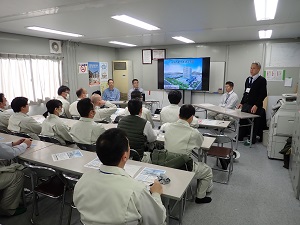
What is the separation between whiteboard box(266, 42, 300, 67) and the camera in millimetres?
5805

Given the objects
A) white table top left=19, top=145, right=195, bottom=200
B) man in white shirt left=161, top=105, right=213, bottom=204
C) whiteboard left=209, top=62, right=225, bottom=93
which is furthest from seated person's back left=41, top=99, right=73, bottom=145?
whiteboard left=209, top=62, right=225, bottom=93

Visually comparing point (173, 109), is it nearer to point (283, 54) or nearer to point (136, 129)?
point (136, 129)

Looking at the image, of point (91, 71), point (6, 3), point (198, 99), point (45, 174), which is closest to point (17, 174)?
point (45, 174)

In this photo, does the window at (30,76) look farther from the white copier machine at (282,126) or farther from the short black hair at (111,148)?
the white copier machine at (282,126)

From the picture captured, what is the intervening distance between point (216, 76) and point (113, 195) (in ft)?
20.4

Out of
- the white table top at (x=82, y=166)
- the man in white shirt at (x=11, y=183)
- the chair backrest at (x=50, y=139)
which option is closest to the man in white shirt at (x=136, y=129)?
the white table top at (x=82, y=166)

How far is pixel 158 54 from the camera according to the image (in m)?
7.50

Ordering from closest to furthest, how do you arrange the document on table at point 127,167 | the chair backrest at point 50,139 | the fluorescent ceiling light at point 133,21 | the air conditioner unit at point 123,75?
the document on table at point 127,167 → the chair backrest at point 50,139 → the fluorescent ceiling light at point 133,21 → the air conditioner unit at point 123,75

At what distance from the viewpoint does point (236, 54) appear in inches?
254

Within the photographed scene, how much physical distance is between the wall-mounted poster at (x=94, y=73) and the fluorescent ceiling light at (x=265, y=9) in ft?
16.8

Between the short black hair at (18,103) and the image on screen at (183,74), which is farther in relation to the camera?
the image on screen at (183,74)

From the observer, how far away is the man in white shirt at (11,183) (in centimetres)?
240

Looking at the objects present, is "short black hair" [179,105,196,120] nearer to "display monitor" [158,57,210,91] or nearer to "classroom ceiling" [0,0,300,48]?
"classroom ceiling" [0,0,300,48]

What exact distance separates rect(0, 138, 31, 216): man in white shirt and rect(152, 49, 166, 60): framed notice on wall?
5701 mm
